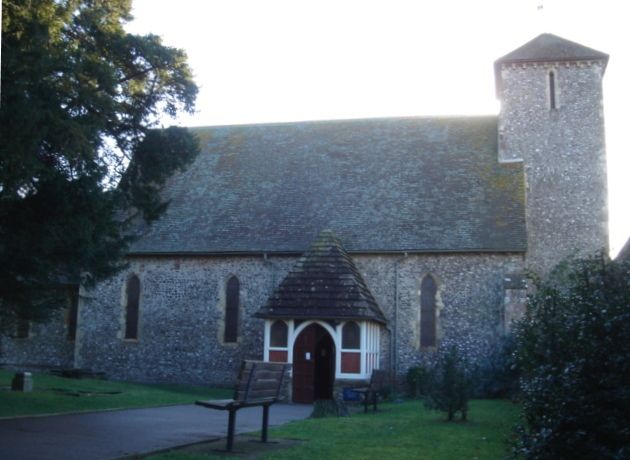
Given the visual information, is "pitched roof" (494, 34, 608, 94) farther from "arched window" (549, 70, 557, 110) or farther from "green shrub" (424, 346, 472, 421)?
"green shrub" (424, 346, 472, 421)

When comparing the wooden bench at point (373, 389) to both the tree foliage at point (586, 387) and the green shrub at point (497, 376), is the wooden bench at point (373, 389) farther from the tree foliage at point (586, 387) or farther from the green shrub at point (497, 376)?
the tree foliage at point (586, 387)

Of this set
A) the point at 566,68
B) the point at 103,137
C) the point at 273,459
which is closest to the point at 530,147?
the point at 566,68

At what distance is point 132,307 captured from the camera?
2841cm

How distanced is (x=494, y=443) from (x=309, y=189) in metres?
17.8

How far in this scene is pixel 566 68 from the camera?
28.4 metres

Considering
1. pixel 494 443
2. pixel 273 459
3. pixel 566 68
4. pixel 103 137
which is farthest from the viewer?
pixel 566 68

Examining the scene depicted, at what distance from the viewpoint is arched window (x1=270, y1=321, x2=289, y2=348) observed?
77.4 feet

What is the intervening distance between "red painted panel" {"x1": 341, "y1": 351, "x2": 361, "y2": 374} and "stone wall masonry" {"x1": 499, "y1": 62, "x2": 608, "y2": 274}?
25.9 feet

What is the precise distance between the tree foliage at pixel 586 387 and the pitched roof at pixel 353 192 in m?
17.5

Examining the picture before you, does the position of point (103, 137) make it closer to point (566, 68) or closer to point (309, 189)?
point (309, 189)

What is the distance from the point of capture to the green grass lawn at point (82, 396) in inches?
631

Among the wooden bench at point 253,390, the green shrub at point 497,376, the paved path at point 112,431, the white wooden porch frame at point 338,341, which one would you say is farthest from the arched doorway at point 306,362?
the wooden bench at point 253,390

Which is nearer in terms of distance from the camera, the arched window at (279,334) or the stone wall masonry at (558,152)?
the arched window at (279,334)

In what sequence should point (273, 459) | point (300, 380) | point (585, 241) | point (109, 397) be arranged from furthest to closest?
point (585, 241), point (300, 380), point (109, 397), point (273, 459)
